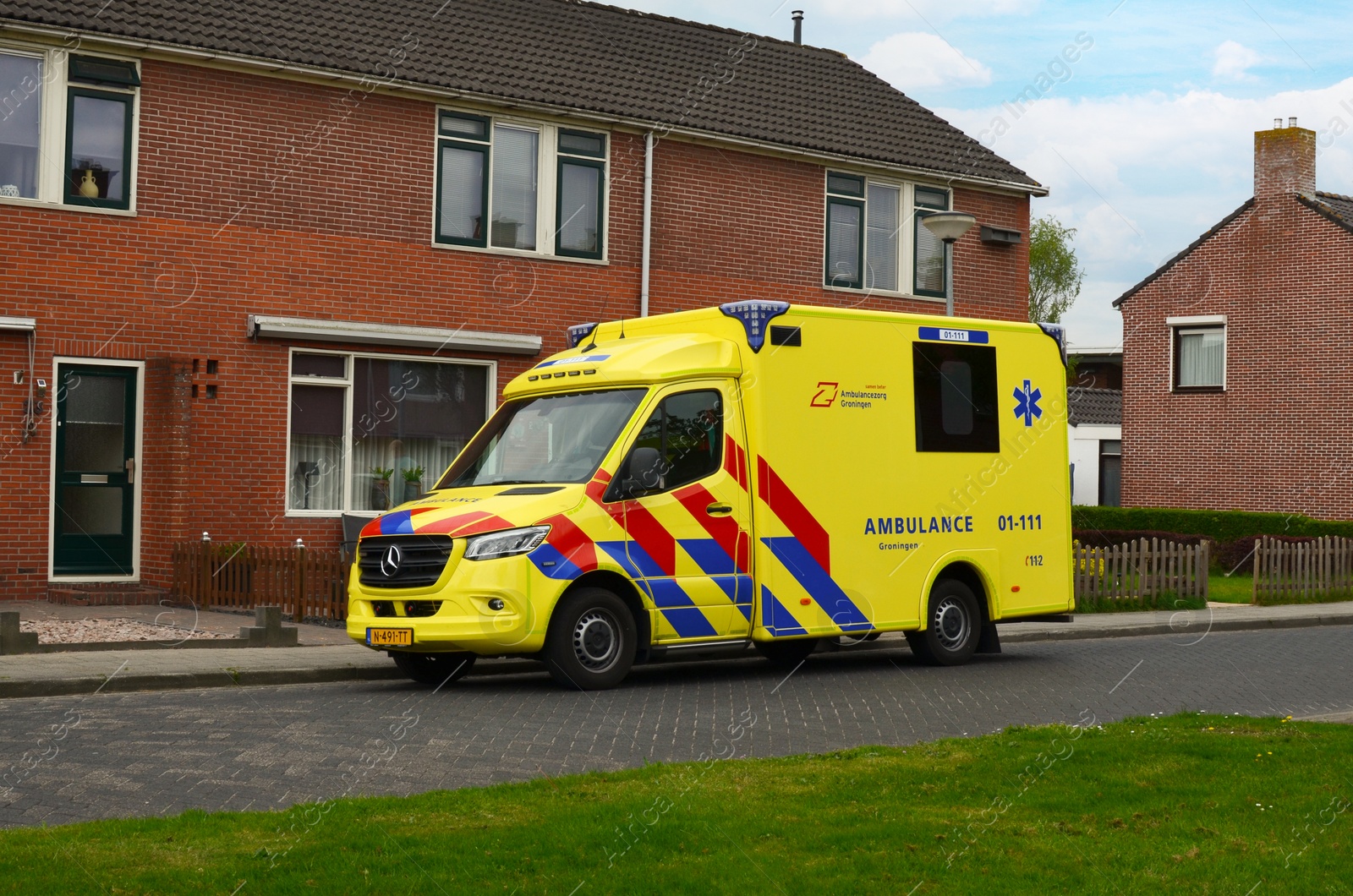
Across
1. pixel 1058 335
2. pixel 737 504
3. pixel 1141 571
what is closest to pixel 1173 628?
pixel 1141 571

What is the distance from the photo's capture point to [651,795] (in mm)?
6949

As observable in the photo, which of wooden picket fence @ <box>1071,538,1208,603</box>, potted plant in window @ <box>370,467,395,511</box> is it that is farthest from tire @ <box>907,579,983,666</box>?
potted plant in window @ <box>370,467,395,511</box>

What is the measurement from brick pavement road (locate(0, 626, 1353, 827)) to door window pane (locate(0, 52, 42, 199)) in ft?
27.3

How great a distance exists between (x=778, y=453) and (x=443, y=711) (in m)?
3.71

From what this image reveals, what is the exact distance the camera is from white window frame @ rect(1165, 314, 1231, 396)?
1387 inches

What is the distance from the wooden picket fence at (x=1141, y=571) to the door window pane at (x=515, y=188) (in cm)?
894

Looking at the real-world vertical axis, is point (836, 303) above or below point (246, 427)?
above

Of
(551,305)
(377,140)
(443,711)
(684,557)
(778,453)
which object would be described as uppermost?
(377,140)

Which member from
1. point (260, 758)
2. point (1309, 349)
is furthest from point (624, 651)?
point (1309, 349)

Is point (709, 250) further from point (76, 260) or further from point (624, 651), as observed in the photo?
point (624, 651)

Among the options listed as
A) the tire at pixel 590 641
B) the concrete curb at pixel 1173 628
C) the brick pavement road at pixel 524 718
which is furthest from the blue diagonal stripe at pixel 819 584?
the concrete curb at pixel 1173 628

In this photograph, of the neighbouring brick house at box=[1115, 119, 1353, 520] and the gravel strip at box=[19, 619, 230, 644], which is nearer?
the gravel strip at box=[19, 619, 230, 644]

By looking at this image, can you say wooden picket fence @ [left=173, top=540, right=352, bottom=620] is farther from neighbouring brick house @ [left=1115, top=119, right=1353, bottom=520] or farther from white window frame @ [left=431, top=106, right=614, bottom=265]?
neighbouring brick house @ [left=1115, top=119, right=1353, bottom=520]

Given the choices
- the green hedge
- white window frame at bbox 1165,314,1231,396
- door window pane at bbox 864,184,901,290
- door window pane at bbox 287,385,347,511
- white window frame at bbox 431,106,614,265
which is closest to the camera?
door window pane at bbox 287,385,347,511
